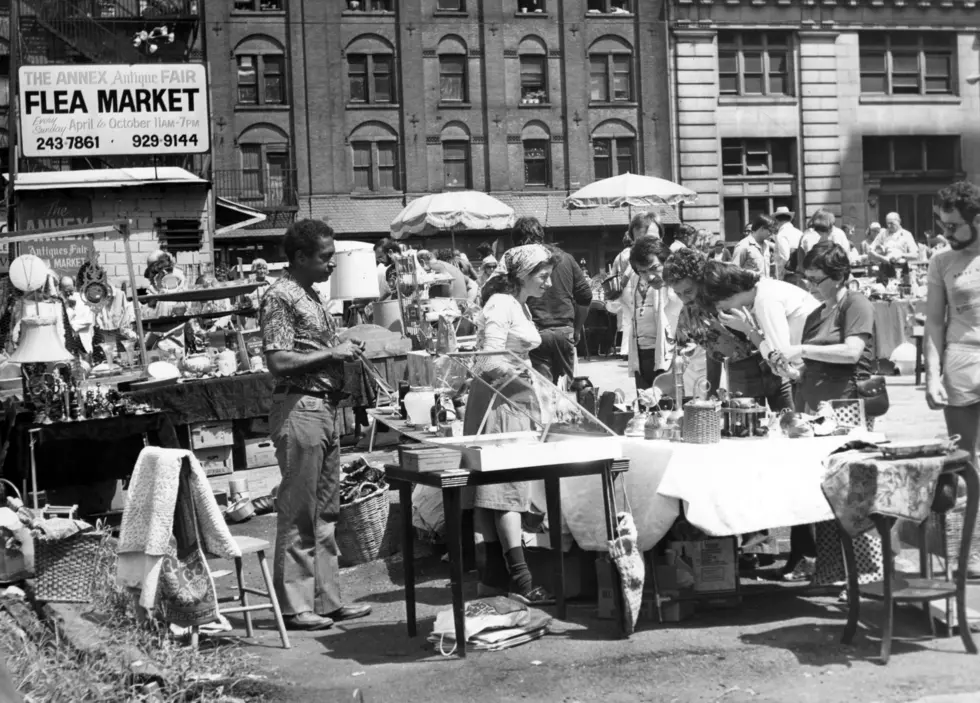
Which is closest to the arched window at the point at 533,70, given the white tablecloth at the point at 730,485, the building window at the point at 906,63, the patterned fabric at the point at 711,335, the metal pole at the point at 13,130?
the building window at the point at 906,63

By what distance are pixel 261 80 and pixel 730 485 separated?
39147mm

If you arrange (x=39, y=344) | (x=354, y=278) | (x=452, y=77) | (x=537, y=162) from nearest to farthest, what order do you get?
(x=39, y=344)
(x=354, y=278)
(x=452, y=77)
(x=537, y=162)

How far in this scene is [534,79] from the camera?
45.5 metres

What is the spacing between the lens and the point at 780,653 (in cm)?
623

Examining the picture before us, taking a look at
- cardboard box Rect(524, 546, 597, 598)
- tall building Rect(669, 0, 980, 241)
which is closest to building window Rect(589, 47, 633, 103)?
tall building Rect(669, 0, 980, 241)

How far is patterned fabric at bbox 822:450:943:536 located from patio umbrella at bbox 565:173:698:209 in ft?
59.4

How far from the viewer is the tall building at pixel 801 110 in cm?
4434

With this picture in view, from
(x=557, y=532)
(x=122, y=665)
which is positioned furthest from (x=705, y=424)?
(x=122, y=665)

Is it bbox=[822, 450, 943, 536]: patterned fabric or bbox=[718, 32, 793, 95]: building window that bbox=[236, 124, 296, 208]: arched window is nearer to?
bbox=[718, 32, 793, 95]: building window

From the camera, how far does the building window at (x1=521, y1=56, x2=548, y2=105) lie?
4540 centimetres

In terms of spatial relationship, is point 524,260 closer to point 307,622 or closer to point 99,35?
point 307,622

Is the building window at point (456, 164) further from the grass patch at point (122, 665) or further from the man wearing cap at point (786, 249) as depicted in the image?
the grass patch at point (122, 665)

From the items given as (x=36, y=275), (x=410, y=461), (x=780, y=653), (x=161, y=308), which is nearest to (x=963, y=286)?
(x=780, y=653)

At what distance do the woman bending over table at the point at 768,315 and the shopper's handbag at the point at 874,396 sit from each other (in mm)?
366
